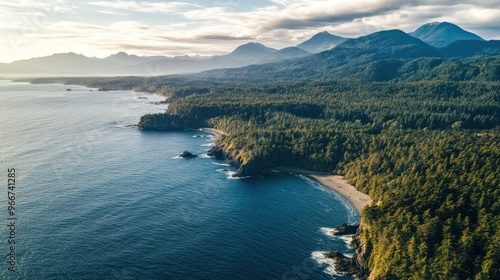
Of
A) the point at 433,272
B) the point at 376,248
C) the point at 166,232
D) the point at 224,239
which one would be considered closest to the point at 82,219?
the point at 166,232

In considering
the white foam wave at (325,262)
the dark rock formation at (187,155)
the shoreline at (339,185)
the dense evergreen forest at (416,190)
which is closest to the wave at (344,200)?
the shoreline at (339,185)

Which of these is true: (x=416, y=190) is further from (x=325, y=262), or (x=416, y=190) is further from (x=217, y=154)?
(x=217, y=154)

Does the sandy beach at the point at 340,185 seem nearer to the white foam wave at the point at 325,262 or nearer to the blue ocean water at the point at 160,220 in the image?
the blue ocean water at the point at 160,220

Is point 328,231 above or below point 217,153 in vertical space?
below

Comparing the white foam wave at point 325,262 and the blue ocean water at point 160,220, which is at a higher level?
the blue ocean water at point 160,220

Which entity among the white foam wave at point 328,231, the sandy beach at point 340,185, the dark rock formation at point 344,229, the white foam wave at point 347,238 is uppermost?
the sandy beach at point 340,185

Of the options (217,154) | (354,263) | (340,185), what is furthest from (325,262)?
(217,154)

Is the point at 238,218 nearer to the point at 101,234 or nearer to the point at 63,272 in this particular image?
the point at 101,234
